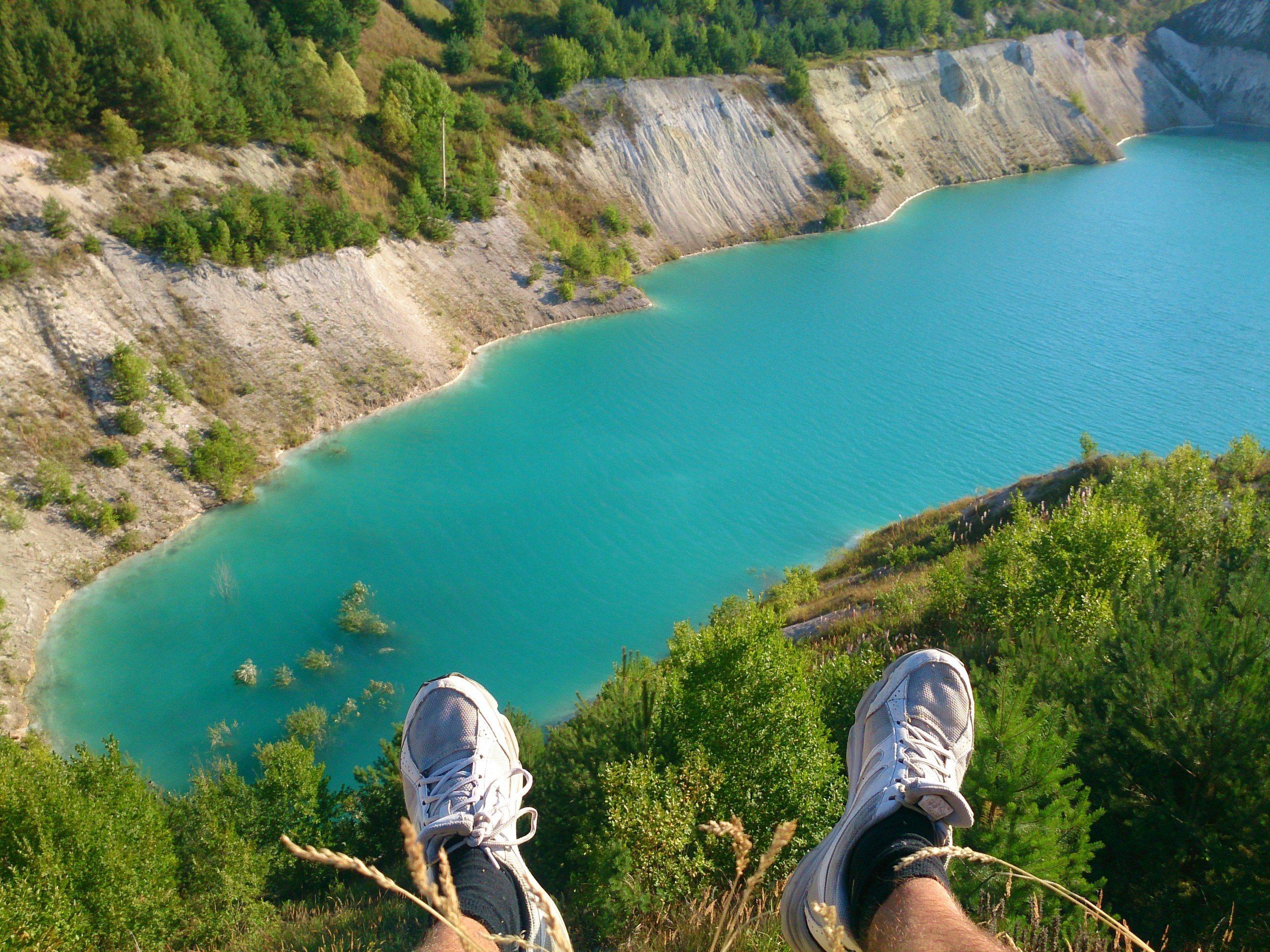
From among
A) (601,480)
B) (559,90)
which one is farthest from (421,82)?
(601,480)

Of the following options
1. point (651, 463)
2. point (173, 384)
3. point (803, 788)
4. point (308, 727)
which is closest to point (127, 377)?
point (173, 384)

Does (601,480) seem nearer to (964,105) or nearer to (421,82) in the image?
(421,82)

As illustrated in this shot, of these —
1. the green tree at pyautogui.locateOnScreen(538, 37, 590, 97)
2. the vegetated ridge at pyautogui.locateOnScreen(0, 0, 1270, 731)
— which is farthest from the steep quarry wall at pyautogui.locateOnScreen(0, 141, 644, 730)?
the green tree at pyautogui.locateOnScreen(538, 37, 590, 97)

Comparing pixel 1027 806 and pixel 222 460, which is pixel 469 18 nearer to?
pixel 222 460

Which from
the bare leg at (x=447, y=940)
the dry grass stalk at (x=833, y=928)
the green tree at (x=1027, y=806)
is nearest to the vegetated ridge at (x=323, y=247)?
the bare leg at (x=447, y=940)

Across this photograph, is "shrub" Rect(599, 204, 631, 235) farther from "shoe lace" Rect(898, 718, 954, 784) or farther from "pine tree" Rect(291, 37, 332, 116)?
"shoe lace" Rect(898, 718, 954, 784)

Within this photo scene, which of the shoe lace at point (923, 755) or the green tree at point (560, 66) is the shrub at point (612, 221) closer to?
the green tree at point (560, 66)
